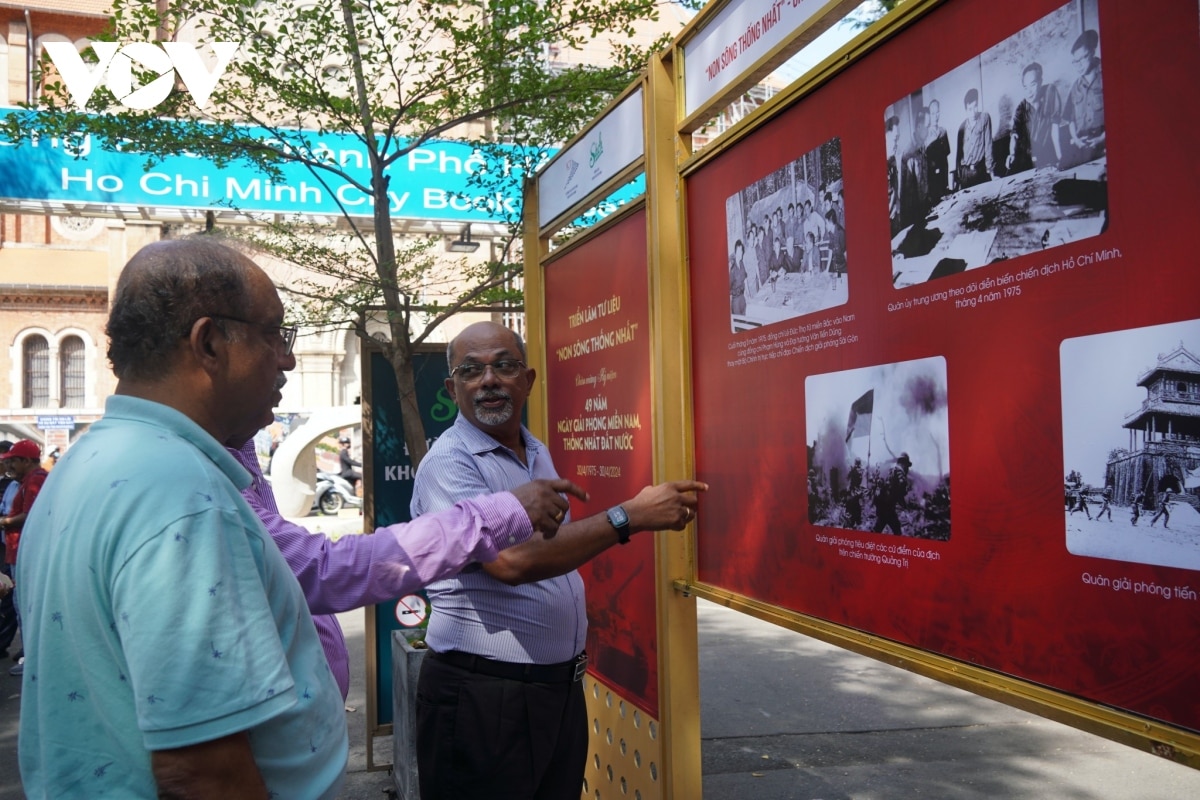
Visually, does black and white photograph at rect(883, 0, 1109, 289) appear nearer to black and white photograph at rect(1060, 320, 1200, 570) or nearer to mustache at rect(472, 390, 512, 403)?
black and white photograph at rect(1060, 320, 1200, 570)

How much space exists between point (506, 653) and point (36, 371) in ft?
125

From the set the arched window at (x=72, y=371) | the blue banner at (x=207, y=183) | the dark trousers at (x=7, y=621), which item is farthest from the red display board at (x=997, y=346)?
the arched window at (x=72, y=371)

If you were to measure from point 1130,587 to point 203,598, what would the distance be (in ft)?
4.80

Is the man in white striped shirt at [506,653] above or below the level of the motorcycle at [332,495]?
above

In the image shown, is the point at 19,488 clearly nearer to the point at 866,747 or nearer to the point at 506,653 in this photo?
the point at 866,747

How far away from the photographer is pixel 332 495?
77.0 ft

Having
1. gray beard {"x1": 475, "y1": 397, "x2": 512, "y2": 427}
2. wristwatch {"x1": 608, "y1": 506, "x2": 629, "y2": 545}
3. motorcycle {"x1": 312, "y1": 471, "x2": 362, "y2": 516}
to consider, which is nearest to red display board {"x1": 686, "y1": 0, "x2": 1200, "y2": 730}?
wristwatch {"x1": 608, "y1": 506, "x2": 629, "y2": 545}

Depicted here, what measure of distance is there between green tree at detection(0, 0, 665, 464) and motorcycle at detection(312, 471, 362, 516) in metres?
17.2

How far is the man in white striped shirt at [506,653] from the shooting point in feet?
8.80

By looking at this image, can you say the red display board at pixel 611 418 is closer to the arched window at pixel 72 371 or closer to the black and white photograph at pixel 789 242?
the black and white photograph at pixel 789 242

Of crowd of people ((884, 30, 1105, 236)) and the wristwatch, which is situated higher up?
crowd of people ((884, 30, 1105, 236))

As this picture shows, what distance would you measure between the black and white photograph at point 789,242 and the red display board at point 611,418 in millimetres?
691

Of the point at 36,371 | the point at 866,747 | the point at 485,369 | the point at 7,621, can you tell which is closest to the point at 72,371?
the point at 36,371

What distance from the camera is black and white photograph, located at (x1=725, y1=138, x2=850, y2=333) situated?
2.47 meters
